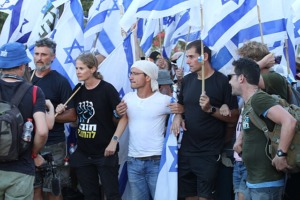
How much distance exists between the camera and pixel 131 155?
6180 mm

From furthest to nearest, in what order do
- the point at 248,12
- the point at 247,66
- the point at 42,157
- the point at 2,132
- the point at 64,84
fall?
the point at 64,84 < the point at 248,12 < the point at 42,157 < the point at 247,66 < the point at 2,132

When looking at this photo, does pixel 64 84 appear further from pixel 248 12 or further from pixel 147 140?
pixel 248 12

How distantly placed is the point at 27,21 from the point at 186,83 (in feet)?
11.0

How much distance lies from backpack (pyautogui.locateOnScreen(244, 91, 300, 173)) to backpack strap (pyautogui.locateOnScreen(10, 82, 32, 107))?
195cm

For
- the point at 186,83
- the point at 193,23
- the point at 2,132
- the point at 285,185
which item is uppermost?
the point at 193,23

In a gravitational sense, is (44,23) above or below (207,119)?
above

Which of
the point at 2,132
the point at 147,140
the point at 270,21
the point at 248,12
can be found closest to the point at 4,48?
the point at 2,132

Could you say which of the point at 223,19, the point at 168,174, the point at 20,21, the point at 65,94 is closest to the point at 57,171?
the point at 65,94

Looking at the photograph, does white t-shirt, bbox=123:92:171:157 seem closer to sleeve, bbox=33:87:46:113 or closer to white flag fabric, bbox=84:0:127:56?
sleeve, bbox=33:87:46:113

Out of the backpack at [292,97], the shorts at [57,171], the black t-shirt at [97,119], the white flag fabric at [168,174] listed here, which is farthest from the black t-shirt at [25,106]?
the backpack at [292,97]

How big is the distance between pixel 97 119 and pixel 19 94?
164cm

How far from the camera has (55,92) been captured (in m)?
6.39

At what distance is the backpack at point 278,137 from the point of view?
4543 mm

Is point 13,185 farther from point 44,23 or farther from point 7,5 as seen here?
point 7,5
